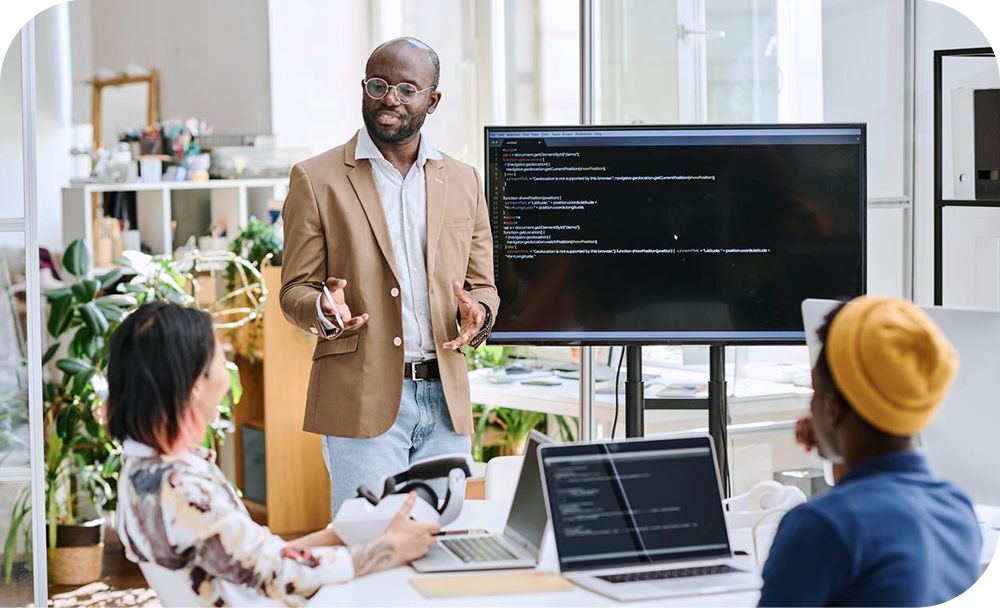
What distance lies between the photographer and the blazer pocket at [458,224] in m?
2.91

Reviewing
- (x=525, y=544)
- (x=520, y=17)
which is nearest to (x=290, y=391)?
(x=520, y=17)

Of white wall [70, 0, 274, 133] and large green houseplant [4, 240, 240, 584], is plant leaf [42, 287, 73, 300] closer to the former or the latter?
large green houseplant [4, 240, 240, 584]

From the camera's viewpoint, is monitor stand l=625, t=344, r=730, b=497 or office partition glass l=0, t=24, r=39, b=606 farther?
monitor stand l=625, t=344, r=730, b=497

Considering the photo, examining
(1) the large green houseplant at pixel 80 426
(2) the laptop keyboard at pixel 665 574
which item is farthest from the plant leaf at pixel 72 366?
(2) the laptop keyboard at pixel 665 574

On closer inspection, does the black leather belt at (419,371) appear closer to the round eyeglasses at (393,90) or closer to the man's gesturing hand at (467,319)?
the man's gesturing hand at (467,319)

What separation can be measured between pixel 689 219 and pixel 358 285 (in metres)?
0.90

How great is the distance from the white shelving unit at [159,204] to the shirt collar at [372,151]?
3.58 m

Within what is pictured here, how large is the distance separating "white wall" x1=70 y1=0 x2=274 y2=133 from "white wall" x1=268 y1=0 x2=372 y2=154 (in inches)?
3.3

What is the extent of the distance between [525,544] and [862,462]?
728 mm

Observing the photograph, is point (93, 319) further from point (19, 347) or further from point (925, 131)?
point (925, 131)

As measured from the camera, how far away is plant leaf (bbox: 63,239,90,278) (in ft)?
16.2

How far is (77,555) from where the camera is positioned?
4.91 meters

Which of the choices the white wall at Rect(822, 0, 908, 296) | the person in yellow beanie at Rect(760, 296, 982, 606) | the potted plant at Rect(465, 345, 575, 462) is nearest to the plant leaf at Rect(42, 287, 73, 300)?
the potted plant at Rect(465, 345, 575, 462)

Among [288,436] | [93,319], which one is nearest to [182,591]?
[93,319]
